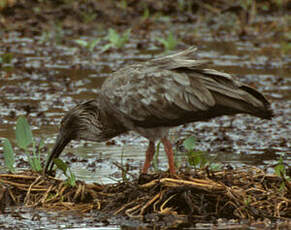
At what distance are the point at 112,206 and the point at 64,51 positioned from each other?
30.0ft

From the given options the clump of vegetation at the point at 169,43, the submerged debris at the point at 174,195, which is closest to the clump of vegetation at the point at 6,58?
the clump of vegetation at the point at 169,43

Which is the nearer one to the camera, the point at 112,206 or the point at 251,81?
the point at 112,206

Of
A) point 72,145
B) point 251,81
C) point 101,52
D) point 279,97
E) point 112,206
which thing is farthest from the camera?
point 101,52

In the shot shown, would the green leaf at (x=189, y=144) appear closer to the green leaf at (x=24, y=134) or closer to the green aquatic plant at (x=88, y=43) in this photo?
the green leaf at (x=24, y=134)

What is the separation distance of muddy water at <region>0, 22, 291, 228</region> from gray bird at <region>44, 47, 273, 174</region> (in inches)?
16.0

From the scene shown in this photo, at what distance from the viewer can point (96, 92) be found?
466 inches

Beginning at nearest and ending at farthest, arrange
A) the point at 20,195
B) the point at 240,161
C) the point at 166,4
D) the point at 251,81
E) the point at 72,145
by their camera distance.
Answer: the point at 20,195
the point at 240,161
the point at 72,145
the point at 251,81
the point at 166,4

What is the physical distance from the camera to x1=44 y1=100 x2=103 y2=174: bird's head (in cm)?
747

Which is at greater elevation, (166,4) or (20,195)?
(166,4)

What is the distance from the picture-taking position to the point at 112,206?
21.6 ft

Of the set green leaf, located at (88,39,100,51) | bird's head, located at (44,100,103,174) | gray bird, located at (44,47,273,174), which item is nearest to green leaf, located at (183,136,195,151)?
gray bird, located at (44,47,273,174)

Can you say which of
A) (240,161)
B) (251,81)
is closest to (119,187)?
(240,161)

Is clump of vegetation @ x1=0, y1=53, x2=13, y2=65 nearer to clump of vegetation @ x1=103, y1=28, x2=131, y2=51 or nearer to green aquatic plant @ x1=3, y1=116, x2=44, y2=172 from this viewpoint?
clump of vegetation @ x1=103, y1=28, x2=131, y2=51

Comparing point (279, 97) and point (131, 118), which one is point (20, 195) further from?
point (279, 97)
